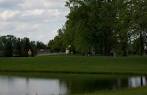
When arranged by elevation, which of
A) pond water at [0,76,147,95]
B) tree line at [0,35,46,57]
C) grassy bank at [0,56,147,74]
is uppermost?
tree line at [0,35,46,57]

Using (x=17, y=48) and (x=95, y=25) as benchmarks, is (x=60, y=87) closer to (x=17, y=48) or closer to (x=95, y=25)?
(x=95, y=25)

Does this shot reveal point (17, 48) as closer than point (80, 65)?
No

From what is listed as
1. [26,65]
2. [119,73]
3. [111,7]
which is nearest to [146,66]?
[119,73]

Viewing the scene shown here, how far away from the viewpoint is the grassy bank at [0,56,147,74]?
5441cm

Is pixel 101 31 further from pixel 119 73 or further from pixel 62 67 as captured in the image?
pixel 119 73

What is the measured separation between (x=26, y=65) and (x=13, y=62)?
4.20 m

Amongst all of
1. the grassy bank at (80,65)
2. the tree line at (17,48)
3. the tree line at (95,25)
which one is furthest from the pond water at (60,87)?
the tree line at (17,48)

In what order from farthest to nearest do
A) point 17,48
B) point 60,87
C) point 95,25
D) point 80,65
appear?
point 17,48
point 95,25
point 80,65
point 60,87

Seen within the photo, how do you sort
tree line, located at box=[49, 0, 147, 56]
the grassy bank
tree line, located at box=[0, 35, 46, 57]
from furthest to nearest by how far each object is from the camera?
tree line, located at box=[0, 35, 46, 57] < tree line, located at box=[49, 0, 147, 56] < the grassy bank

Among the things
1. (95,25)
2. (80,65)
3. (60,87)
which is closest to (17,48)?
(95,25)

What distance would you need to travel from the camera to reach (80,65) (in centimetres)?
6125

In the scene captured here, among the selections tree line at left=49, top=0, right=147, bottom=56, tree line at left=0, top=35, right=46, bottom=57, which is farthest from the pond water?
tree line at left=0, top=35, right=46, bottom=57

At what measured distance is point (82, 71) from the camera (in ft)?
178

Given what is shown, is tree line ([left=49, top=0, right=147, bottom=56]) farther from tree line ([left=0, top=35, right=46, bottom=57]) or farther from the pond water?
the pond water
